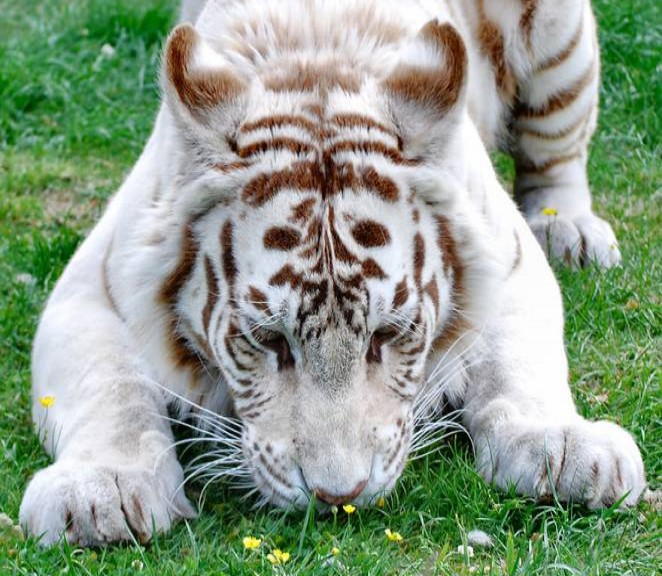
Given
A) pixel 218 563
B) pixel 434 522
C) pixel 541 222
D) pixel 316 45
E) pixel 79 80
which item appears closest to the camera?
pixel 218 563

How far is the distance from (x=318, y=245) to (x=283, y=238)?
8 cm

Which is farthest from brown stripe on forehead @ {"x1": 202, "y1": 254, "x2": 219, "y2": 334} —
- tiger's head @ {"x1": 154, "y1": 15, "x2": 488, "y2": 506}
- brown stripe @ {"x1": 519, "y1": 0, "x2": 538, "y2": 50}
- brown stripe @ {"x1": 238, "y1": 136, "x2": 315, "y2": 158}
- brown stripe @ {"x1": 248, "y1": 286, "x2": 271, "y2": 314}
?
brown stripe @ {"x1": 519, "y1": 0, "x2": 538, "y2": 50}

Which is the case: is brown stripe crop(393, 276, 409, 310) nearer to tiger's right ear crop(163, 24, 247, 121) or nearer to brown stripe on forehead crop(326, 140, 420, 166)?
brown stripe on forehead crop(326, 140, 420, 166)

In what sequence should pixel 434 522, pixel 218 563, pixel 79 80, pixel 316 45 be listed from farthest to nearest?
pixel 79 80
pixel 316 45
pixel 434 522
pixel 218 563

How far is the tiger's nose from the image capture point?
2.72 m

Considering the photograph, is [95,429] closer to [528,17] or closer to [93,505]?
[93,505]

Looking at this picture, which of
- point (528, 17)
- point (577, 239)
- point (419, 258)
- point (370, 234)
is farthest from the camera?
point (528, 17)

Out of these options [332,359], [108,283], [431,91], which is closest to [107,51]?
[108,283]

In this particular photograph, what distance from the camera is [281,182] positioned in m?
2.88

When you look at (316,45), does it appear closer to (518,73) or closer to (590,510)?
(590,510)

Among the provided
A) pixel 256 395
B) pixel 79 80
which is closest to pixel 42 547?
pixel 256 395

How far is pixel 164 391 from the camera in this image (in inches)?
129

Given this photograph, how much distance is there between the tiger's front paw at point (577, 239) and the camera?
4.36 metres

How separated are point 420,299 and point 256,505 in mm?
606
